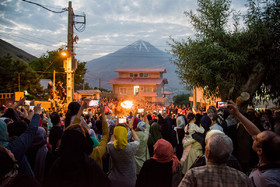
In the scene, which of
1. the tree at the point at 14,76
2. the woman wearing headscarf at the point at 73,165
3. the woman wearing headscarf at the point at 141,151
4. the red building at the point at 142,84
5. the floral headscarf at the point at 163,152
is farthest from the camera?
the red building at the point at 142,84

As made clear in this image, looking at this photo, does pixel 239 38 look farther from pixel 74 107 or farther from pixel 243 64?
pixel 74 107

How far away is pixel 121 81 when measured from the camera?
5950 cm

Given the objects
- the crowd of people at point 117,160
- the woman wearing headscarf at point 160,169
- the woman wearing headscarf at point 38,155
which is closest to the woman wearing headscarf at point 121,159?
the crowd of people at point 117,160

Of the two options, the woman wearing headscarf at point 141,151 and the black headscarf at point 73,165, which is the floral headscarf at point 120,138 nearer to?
the black headscarf at point 73,165

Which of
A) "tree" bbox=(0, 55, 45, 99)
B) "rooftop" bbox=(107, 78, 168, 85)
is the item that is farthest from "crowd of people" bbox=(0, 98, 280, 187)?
"rooftop" bbox=(107, 78, 168, 85)

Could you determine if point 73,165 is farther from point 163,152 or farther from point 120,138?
point 163,152

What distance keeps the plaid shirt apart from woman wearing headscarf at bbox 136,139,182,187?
121cm

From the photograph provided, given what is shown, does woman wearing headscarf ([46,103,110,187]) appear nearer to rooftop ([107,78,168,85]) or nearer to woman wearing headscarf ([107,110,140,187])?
woman wearing headscarf ([107,110,140,187])

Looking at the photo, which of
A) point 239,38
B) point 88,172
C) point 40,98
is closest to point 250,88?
point 239,38

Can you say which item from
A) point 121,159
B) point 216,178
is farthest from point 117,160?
point 216,178

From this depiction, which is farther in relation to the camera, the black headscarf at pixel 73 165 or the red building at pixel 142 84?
the red building at pixel 142 84

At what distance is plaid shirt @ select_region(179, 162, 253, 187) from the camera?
88.1 inches

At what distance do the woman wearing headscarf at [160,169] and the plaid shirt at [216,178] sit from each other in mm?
1212

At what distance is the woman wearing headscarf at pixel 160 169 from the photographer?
353cm
